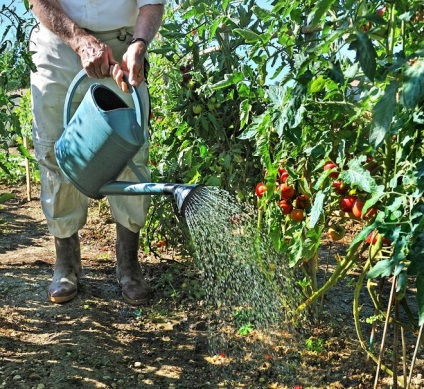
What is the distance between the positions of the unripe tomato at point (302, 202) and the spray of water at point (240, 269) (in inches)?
9.5

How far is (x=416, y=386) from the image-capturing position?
212 centimetres

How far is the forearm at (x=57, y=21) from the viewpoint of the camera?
7.64 ft

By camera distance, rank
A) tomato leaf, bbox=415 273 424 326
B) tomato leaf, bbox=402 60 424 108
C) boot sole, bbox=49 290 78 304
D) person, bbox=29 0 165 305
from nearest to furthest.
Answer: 1. tomato leaf, bbox=402 60 424 108
2. tomato leaf, bbox=415 273 424 326
3. person, bbox=29 0 165 305
4. boot sole, bbox=49 290 78 304

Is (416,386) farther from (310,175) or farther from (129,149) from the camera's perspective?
(129,149)

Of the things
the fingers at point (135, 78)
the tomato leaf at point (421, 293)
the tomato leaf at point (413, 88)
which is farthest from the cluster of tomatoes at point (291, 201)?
the tomato leaf at point (413, 88)

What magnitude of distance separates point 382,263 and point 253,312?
118 centimetres

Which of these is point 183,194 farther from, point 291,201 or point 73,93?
point 73,93

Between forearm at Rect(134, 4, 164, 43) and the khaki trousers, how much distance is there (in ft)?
0.54

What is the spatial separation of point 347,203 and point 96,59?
3.03 ft

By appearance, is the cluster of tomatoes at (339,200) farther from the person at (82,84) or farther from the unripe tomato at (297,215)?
the person at (82,84)

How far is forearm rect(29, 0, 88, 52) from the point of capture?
7.64ft

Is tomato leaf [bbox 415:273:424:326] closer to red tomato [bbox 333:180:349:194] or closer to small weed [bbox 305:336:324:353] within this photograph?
red tomato [bbox 333:180:349:194]

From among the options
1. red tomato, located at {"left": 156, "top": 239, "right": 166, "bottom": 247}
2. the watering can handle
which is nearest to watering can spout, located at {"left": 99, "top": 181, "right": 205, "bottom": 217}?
the watering can handle

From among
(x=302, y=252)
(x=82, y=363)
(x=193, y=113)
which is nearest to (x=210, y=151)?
(x=193, y=113)
